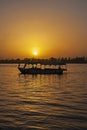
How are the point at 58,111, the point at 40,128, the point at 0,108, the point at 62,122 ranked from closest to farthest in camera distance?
1. the point at 40,128
2. the point at 62,122
3. the point at 58,111
4. the point at 0,108

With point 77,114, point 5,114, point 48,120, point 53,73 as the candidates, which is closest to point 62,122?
point 48,120

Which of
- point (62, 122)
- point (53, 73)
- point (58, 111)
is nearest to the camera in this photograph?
point (62, 122)

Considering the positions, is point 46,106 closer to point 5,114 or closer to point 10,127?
point 5,114

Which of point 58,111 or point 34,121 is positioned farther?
point 58,111

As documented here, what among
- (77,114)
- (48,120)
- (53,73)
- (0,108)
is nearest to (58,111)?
(77,114)

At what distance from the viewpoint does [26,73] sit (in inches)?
3275

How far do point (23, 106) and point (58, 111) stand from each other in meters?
3.52

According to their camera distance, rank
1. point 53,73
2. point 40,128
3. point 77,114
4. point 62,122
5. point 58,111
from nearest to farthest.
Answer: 1. point 40,128
2. point 62,122
3. point 77,114
4. point 58,111
5. point 53,73

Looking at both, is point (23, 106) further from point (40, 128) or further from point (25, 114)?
point (40, 128)

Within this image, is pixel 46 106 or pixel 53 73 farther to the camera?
pixel 53 73

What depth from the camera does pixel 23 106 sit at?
2181cm

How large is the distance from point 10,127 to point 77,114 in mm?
5247

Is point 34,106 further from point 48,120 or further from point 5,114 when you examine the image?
point 48,120

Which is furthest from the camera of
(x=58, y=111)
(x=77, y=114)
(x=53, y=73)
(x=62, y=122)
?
(x=53, y=73)
